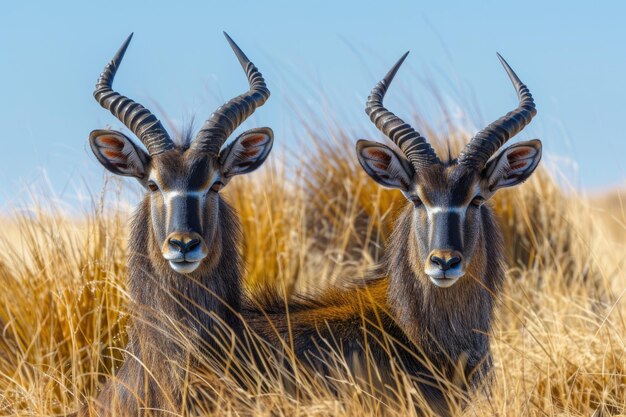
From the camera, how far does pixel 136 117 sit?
677 centimetres

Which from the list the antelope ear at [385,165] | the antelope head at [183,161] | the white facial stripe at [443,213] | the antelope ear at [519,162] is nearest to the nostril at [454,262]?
the white facial stripe at [443,213]

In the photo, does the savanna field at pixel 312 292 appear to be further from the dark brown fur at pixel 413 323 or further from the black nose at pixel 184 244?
the black nose at pixel 184 244

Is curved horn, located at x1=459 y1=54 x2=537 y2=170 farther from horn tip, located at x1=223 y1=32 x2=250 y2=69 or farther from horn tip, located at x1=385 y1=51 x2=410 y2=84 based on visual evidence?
horn tip, located at x1=223 y1=32 x2=250 y2=69

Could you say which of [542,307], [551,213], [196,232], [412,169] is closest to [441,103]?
[551,213]

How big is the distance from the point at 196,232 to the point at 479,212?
5.89 feet

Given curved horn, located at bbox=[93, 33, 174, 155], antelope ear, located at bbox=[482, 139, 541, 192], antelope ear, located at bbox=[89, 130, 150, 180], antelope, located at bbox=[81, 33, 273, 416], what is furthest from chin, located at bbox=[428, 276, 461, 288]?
antelope ear, located at bbox=[89, 130, 150, 180]

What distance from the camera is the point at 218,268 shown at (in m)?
6.55

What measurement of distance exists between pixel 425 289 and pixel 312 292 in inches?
111

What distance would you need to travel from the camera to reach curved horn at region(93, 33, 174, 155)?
262 inches

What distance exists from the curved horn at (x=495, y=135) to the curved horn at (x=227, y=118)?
139 centimetres

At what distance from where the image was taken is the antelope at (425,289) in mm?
6480

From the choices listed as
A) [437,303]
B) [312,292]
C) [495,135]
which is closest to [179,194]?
[437,303]

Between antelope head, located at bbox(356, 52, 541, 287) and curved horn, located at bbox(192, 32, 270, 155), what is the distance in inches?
29.2

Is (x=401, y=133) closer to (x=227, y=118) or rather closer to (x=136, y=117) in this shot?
(x=227, y=118)
